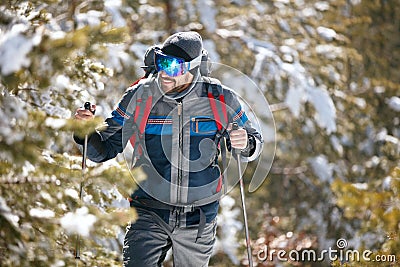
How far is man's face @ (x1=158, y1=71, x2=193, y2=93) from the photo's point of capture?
4195mm

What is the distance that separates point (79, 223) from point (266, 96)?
25.9ft

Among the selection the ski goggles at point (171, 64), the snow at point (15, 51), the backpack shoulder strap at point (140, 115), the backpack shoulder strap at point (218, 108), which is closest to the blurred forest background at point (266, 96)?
the snow at point (15, 51)

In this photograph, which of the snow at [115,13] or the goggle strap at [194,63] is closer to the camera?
the goggle strap at [194,63]

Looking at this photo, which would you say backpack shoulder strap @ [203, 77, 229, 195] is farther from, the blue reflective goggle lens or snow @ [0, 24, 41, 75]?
snow @ [0, 24, 41, 75]

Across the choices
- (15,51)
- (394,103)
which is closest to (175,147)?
(15,51)

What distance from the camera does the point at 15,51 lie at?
2492 mm

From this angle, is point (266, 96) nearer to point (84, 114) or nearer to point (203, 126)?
point (203, 126)

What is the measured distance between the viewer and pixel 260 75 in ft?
31.5

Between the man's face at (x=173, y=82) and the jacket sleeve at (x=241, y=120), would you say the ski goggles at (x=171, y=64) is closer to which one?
the man's face at (x=173, y=82)

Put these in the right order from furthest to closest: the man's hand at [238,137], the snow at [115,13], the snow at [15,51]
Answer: the snow at [115,13], the man's hand at [238,137], the snow at [15,51]

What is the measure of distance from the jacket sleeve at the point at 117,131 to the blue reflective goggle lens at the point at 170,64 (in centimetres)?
27

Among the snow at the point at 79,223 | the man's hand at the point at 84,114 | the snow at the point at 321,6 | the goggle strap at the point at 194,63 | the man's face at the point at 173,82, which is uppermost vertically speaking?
the snow at the point at 79,223

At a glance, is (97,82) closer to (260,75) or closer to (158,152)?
(158,152)

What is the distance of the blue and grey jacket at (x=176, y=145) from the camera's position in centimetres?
414
